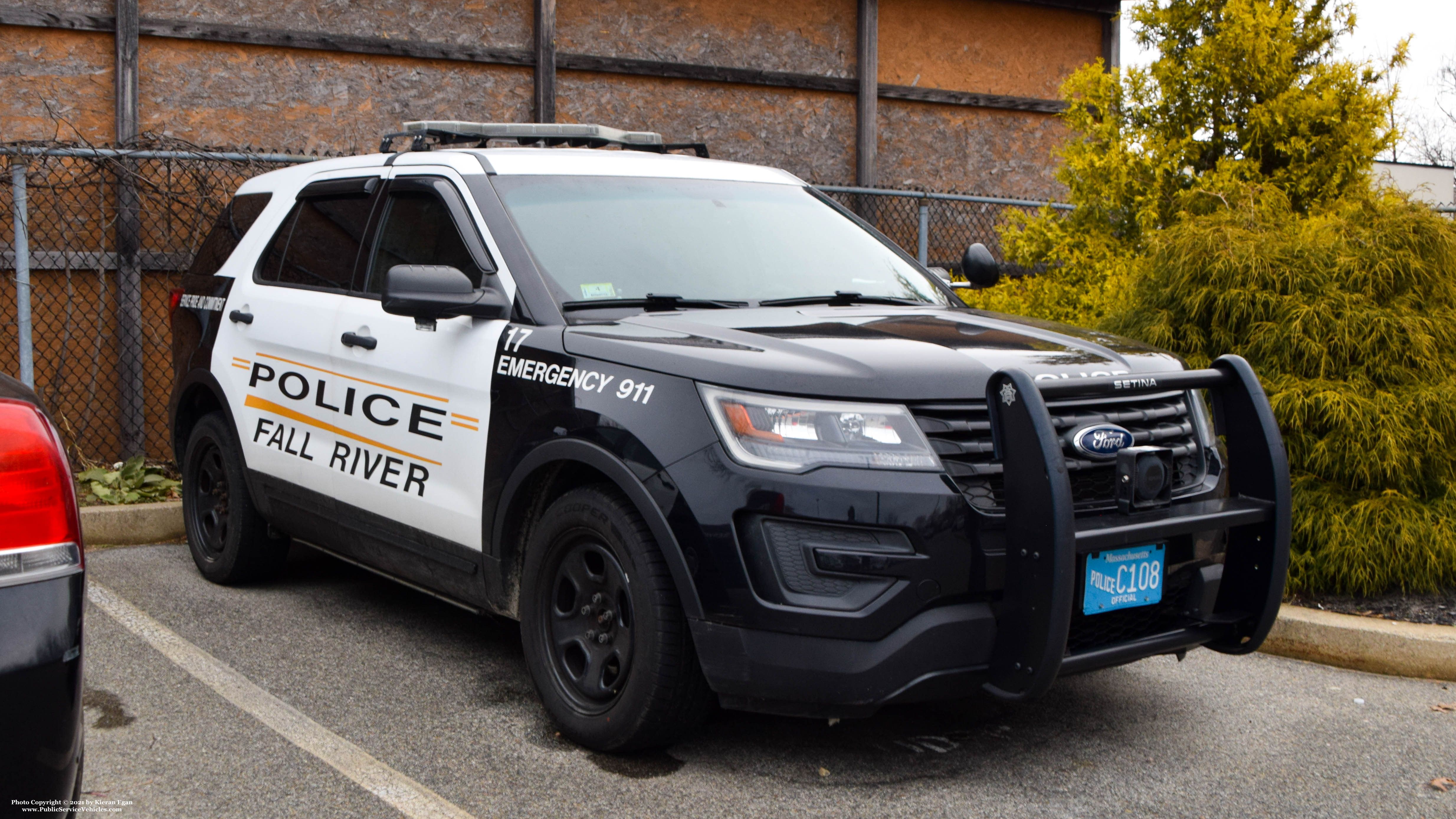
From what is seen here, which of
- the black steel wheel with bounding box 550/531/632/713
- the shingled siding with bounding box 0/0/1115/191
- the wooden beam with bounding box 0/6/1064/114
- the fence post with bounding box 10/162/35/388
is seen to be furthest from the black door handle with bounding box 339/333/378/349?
the wooden beam with bounding box 0/6/1064/114

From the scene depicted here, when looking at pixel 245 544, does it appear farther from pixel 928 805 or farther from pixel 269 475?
pixel 928 805

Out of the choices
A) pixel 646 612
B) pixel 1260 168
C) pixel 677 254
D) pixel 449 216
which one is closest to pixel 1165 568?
pixel 646 612

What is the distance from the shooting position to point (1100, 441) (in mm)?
3463

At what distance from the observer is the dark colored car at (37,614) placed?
2.13m

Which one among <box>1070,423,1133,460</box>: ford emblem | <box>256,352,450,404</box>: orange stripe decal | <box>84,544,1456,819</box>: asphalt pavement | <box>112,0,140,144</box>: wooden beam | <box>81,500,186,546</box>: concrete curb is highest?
<box>112,0,140,144</box>: wooden beam

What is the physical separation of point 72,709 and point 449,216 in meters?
2.53

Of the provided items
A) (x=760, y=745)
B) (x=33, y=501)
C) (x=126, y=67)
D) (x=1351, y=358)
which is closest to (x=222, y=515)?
(x=760, y=745)

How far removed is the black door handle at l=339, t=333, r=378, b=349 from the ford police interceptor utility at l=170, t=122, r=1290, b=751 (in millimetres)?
14

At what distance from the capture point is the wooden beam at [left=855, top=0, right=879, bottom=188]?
10.9m

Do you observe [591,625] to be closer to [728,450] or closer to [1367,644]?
[728,450]

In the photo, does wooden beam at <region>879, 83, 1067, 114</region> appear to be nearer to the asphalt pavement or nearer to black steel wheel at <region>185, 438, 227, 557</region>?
black steel wheel at <region>185, 438, 227, 557</region>

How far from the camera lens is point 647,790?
3.49m

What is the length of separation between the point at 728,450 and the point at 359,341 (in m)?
1.90

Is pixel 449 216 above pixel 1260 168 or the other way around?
the other way around
